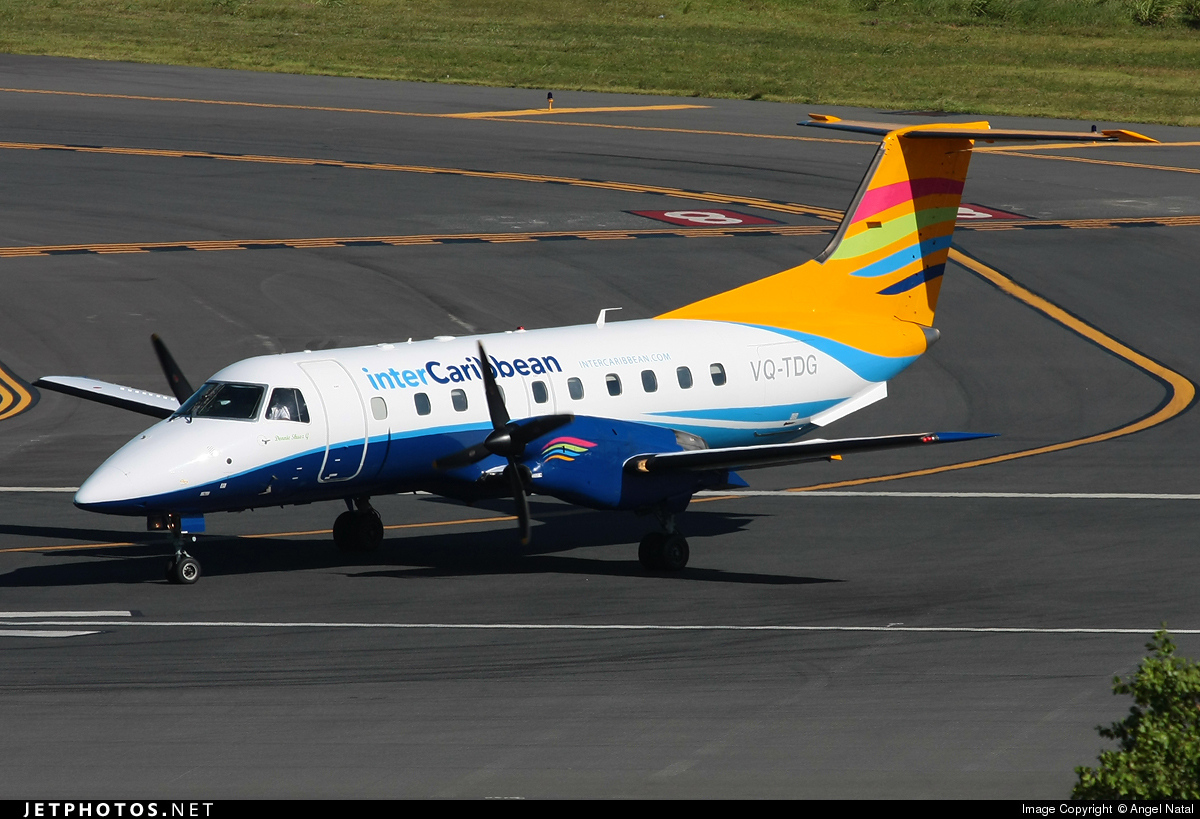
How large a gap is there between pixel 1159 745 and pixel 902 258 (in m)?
19.6

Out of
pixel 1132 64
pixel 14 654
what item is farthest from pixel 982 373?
pixel 1132 64

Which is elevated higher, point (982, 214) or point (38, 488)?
point (982, 214)

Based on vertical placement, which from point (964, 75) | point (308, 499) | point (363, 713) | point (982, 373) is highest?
point (964, 75)

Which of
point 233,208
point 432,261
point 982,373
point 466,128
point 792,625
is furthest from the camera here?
point 466,128

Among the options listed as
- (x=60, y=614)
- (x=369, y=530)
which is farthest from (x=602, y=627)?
(x=60, y=614)

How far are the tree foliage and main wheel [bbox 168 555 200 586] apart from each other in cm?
1494

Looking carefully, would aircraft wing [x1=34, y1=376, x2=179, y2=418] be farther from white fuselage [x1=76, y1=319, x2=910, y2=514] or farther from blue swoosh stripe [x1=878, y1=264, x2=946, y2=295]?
blue swoosh stripe [x1=878, y1=264, x2=946, y2=295]

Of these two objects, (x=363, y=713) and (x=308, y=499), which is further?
(x=308, y=499)

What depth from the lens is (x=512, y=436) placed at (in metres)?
21.8

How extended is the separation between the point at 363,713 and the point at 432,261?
92.9ft

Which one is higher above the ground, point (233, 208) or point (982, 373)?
point (233, 208)

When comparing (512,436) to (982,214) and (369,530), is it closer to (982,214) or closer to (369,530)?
(369,530)

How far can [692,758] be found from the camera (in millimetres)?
14961

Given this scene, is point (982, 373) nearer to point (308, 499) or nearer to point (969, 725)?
point (308, 499)
